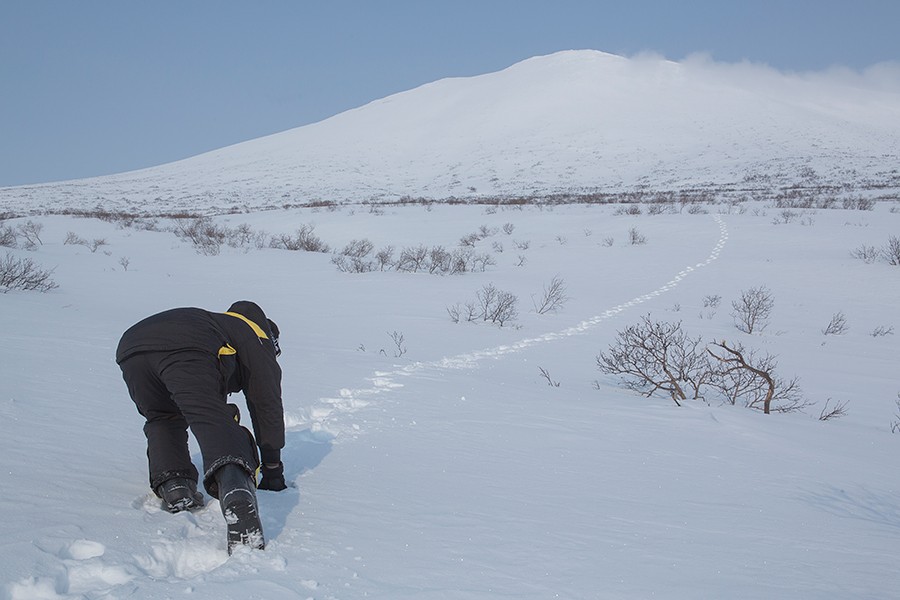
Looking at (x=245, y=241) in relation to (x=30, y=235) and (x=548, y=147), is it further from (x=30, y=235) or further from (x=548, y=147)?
(x=548, y=147)

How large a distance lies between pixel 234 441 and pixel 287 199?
1591 inches

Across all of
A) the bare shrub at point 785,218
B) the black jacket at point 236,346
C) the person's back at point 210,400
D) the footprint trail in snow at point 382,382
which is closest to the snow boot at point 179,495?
the person's back at point 210,400

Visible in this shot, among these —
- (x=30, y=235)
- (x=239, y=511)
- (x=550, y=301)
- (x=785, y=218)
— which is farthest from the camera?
(x=785, y=218)

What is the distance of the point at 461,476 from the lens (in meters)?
2.76

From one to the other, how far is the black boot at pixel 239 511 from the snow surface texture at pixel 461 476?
6 centimetres

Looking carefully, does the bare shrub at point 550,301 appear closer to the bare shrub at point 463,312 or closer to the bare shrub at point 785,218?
the bare shrub at point 463,312

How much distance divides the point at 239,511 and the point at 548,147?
62.1m

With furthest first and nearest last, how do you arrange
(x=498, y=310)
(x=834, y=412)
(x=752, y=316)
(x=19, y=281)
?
(x=752, y=316) → (x=498, y=310) → (x=19, y=281) → (x=834, y=412)

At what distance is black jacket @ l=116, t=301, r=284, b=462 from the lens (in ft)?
6.67

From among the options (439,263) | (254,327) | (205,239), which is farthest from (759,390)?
(205,239)

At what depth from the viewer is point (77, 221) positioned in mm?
18250

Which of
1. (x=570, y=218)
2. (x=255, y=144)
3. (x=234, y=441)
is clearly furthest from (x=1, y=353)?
(x=255, y=144)

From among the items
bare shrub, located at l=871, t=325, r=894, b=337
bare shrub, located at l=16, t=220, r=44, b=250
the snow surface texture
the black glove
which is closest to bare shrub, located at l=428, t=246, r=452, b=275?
the snow surface texture

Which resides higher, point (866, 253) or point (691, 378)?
point (866, 253)
